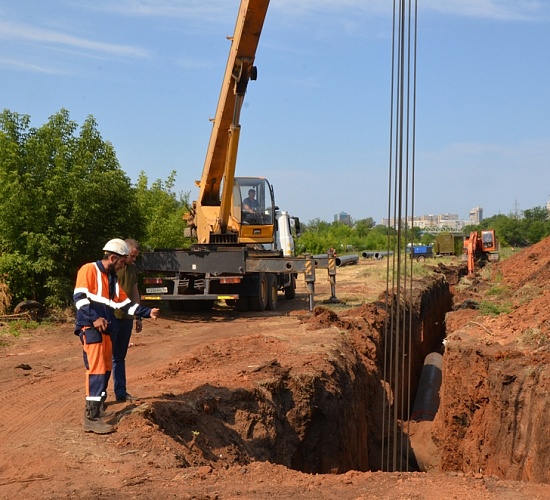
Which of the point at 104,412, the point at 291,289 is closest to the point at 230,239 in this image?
the point at 291,289

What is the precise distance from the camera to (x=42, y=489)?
18.1 ft

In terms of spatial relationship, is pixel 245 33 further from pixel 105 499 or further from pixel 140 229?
pixel 105 499

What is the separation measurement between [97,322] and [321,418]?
4770 mm

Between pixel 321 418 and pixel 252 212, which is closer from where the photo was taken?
pixel 321 418

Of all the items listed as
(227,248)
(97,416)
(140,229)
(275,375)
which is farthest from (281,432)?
(140,229)

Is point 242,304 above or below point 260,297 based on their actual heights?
below

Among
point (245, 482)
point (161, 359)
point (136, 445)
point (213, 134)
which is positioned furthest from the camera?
point (213, 134)

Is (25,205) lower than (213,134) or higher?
lower

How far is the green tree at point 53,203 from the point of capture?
54.1 feet

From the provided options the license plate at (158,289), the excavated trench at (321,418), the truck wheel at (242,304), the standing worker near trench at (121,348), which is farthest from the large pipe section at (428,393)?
the standing worker near trench at (121,348)

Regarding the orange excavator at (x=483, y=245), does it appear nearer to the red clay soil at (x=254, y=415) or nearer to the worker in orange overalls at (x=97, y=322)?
the red clay soil at (x=254, y=415)

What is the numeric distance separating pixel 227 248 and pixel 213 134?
2829 mm

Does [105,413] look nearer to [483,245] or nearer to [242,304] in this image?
[242,304]

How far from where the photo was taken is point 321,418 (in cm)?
1061
